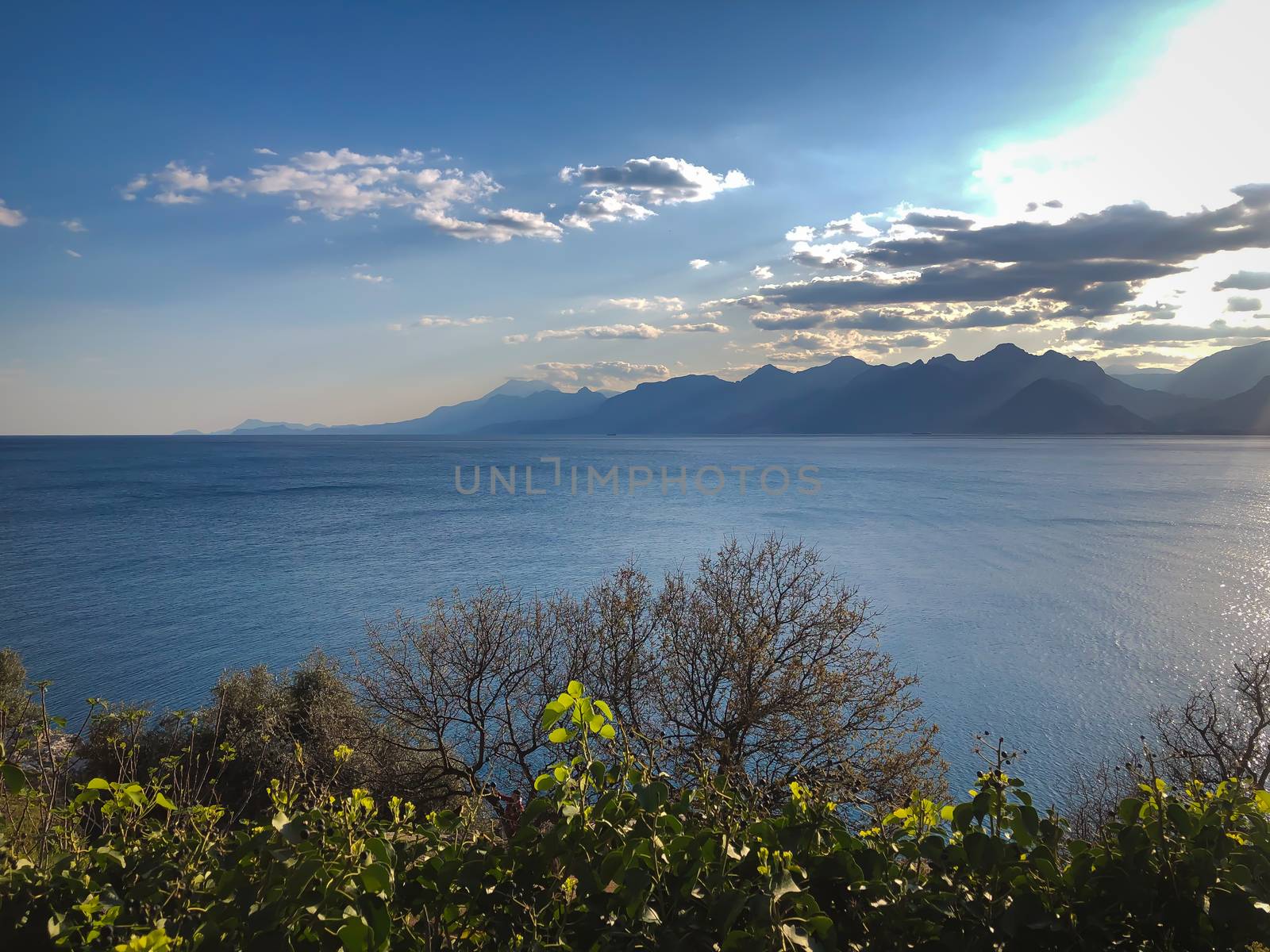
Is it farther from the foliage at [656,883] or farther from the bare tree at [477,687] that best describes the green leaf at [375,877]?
the bare tree at [477,687]

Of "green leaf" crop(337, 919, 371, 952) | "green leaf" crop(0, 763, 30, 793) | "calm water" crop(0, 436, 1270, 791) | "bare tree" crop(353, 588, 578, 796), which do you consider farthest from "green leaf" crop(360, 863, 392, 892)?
"calm water" crop(0, 436, 1270, 791)

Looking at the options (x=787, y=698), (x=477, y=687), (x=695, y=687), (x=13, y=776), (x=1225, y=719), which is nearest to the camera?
(x=13, y=776)

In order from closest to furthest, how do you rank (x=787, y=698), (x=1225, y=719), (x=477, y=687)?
(x=787, y=698)
(x=477, y=687)
(x=1225, y=719)

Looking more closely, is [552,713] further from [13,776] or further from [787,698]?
[787,698]

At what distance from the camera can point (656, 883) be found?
80.7 inches

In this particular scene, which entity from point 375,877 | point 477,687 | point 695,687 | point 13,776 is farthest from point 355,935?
point 477,687

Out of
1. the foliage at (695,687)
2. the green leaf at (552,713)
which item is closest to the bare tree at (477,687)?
the foliage at (695,687)

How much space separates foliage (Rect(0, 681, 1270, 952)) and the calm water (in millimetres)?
33751

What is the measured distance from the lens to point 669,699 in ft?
81.4

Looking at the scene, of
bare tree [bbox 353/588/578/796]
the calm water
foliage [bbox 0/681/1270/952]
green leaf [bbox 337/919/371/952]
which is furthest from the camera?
the calm water

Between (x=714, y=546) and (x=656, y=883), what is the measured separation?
69.1 meters

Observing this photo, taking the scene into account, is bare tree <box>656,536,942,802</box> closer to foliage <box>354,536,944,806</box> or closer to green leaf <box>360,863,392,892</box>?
foliage <box>354,536,944,806</box>

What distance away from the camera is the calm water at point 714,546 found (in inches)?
1612

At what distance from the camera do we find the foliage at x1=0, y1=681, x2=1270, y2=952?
75.3 inches
